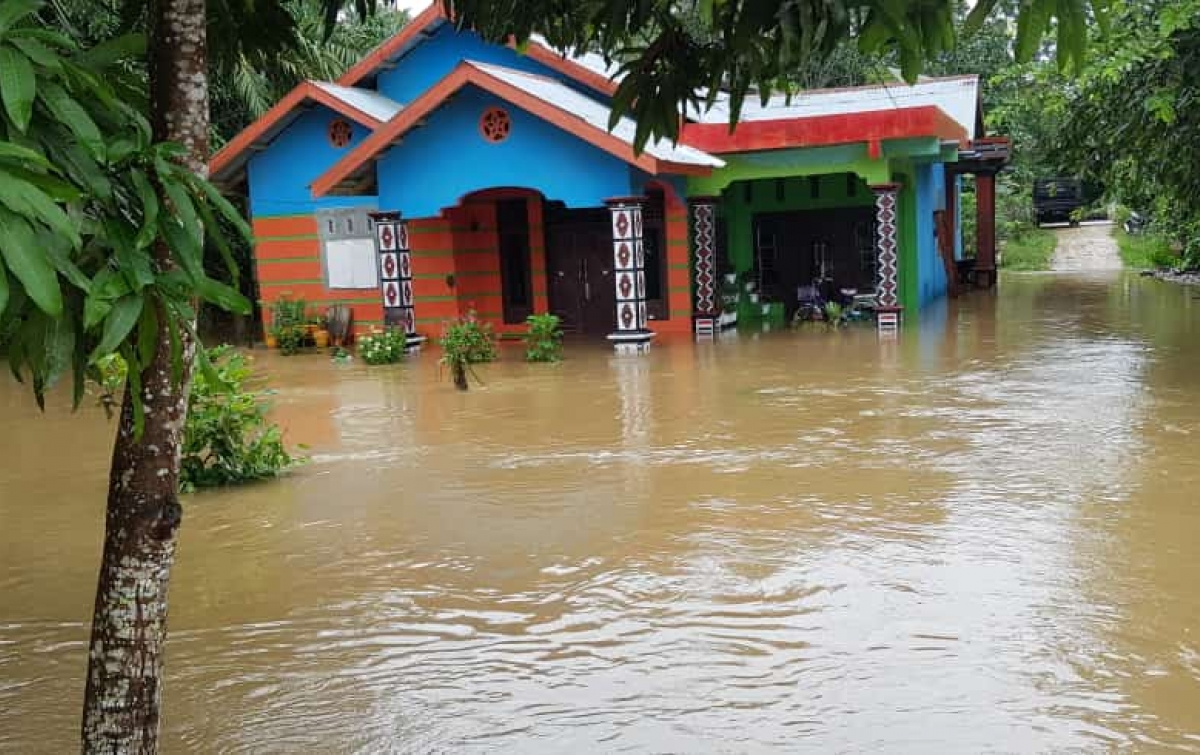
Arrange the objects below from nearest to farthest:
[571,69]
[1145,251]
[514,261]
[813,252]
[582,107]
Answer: [582,107] → [571,69] → [514,261] → [813,252] → [1145,251]

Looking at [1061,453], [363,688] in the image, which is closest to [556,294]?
[1061,453]

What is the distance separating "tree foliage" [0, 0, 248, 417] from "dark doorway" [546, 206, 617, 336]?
17.9 metres

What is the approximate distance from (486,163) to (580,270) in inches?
136

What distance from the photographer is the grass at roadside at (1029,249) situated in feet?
123

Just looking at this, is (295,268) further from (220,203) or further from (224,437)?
(220,203)

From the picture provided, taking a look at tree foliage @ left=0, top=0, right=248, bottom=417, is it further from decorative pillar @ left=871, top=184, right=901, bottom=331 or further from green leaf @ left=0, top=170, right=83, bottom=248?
decorative pillar @ left=871, top=184, right=901, bottom=331

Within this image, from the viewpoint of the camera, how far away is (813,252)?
910 inches

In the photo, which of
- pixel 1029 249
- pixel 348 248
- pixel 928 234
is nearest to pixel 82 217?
pixel 348 248

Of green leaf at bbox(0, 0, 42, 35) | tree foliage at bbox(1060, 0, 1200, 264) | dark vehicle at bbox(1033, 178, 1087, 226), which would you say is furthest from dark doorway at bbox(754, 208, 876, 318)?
dark vehicle at bbox(1033, 178, 1087, 226)

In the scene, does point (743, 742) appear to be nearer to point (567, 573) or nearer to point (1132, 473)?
point (567, 573)

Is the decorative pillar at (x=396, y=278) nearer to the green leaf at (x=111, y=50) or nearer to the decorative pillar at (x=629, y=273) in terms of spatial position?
the decorative pillar at (x=629, y=273)

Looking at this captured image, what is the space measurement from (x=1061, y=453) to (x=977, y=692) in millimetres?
4775

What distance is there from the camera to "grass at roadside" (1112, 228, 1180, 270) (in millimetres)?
33188

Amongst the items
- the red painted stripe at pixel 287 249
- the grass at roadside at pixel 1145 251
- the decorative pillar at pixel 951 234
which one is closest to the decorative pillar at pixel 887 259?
the decorative pillar at pixel 951 234
